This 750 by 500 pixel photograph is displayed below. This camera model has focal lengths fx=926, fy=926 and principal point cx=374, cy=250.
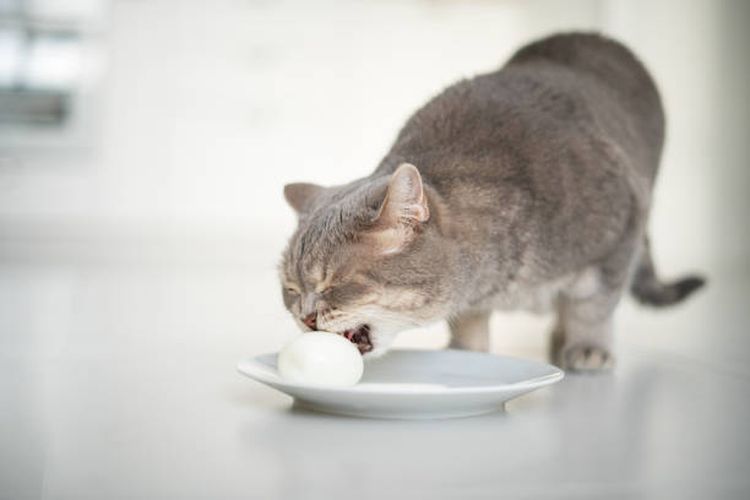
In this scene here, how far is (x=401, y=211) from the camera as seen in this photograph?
1.41m

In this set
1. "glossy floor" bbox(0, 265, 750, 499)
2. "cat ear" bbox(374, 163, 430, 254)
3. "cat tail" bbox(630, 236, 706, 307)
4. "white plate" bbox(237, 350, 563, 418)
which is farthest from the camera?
"cat tail" bbox(630, 236, 706, 307)

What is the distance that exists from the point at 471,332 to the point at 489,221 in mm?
403

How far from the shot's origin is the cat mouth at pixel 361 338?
145cm

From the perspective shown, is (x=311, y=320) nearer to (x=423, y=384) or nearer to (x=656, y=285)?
(x=423, y=384)

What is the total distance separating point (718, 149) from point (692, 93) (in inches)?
10.3

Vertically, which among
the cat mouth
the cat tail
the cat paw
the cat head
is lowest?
the cat paw

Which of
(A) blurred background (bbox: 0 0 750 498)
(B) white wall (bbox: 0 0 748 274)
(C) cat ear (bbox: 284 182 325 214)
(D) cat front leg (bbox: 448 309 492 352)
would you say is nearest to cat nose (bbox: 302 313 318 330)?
(C) cat ear (bbox: 284 182 325 214)

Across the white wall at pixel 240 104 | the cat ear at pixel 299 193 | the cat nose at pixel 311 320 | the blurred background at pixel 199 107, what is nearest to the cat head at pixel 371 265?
the cat nose at pixel 311 320

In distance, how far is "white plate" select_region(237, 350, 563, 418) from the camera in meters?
1.25

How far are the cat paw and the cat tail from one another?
421 millimetres

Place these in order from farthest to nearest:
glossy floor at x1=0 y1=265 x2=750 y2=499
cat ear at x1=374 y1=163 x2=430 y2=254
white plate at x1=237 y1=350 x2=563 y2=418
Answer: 1. cat ear at x1=374 y1=163 x2=430 y2=254
2. white plate at x1=237 y1=350 x2=563 y2=418
3. glossy floor at x1=0 y1=265 x2=750 y2=499

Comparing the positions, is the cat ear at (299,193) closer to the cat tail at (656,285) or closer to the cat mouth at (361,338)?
the cat mouth at (361,338)

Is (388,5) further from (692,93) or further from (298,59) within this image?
(692,93)

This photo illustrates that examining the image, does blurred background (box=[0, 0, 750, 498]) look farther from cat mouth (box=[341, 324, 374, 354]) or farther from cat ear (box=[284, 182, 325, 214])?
cat mouth (box=[341, 324, 374, 354])
